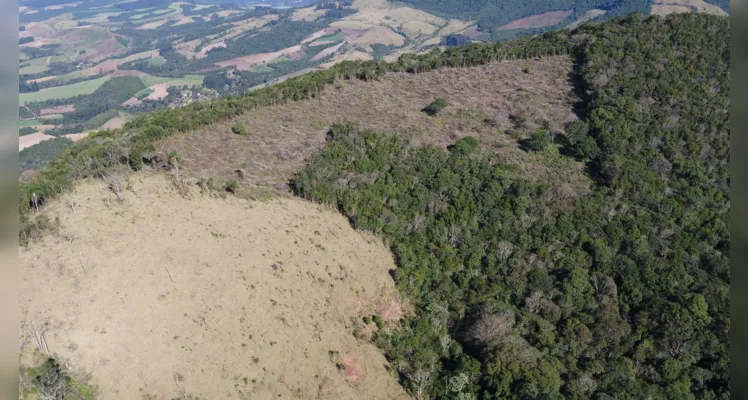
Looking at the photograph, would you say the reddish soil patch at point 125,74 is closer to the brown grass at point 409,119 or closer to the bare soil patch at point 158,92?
the bare soil patch at point 158,92

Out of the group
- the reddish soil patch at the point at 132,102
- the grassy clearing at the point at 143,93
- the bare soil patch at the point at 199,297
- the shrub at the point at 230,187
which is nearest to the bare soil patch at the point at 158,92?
the grassy clearing at the point at 143,93

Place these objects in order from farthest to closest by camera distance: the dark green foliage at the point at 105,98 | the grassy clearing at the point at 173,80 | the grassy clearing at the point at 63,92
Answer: the grassy clearing at the point at 173,80 → the grassy clearing at the point at 63,92 → the dark green foliage at the point at 105,98

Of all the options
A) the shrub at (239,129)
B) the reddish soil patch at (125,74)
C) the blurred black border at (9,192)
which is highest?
the blurred black border at (9,192)

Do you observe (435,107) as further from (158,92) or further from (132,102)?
(158,92)

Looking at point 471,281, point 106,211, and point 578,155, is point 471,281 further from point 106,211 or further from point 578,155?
point 106,211

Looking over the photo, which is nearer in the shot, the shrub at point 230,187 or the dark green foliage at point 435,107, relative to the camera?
the shrub at point 230,187

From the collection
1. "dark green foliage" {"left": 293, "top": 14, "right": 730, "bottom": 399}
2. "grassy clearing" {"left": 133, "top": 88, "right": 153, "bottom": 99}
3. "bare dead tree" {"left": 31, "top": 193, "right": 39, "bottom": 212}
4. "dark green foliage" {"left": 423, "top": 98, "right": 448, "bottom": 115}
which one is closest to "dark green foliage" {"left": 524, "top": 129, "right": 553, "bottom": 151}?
"dark green foliage" {"left": 293, "top": 14, "right": 730, "bottom": 399}

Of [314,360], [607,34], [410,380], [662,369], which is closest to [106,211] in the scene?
[314,360]
